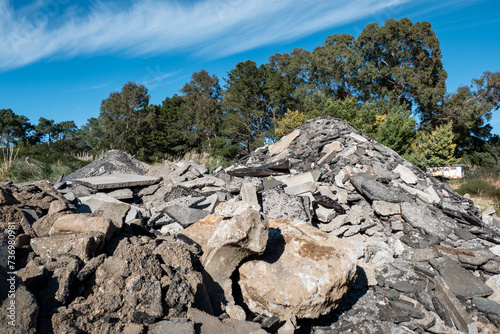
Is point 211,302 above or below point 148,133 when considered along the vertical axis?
below

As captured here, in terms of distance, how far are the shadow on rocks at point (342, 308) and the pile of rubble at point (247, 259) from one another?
0.01 meters

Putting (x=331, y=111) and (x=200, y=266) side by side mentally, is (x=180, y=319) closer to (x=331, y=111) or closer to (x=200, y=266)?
(x=200, y=266)

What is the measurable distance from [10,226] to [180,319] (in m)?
2.10

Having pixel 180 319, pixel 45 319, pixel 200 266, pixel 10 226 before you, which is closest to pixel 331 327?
pixel 200 266

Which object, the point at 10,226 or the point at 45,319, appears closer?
the point at 45,319

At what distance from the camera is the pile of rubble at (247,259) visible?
2.32m

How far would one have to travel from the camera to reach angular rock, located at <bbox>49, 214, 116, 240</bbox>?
294 centimetres

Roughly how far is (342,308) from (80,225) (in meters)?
3.17

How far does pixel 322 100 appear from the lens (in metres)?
24.0

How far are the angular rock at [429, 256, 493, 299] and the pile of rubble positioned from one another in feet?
0.06

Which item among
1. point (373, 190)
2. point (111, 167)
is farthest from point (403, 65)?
point (111, 167)

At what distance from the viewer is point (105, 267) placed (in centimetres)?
253

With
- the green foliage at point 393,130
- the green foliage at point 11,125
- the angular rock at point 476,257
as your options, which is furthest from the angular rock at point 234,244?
the green foliage at point 11,125

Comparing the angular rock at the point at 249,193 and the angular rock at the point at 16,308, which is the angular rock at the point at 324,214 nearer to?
the angular rock at the point at 249,193
